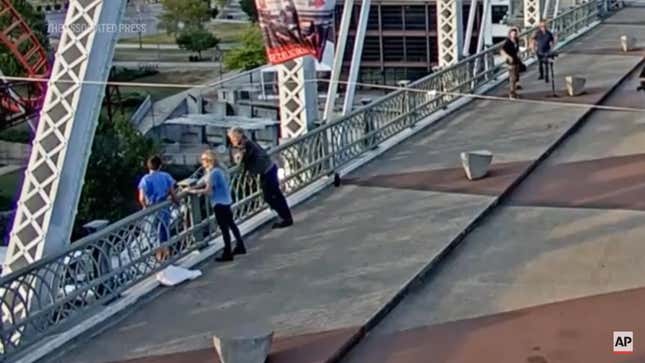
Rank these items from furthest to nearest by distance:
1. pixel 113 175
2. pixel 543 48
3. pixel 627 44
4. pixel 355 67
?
pixel 113 175 → pixel 627 44 → pixel 543 48 → pixel 355 67

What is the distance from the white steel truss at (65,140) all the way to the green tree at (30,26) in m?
42.1

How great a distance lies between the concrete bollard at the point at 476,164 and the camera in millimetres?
14344

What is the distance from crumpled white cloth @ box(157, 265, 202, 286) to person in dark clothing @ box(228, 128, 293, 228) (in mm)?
1597

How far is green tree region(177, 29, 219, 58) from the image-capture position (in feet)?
264

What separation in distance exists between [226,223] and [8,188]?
119ft

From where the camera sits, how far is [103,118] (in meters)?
47.7

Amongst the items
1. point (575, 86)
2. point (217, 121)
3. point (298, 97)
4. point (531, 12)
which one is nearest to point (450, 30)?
point (575, 86)

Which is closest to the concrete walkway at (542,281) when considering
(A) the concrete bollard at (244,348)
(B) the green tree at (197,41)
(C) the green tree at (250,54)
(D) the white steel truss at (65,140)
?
(A) the concrete bollard at (244,348)

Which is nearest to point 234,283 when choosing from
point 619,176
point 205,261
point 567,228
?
point 205,261

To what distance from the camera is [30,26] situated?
189ft

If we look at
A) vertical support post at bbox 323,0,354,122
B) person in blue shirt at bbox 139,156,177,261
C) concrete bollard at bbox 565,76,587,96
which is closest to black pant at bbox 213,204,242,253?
person in blue shirt at bbox 139,156,177,261

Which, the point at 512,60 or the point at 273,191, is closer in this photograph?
the point at 273,191

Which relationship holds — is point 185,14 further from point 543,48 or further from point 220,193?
point 220,193

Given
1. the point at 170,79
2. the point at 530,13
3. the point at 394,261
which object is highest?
the point at 530,13
